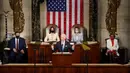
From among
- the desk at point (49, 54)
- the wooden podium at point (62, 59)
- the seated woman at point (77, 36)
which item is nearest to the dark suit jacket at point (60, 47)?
the desk at point (49, 54)

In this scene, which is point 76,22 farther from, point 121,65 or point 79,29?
point 121,65

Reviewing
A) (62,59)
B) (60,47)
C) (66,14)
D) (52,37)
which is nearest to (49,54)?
(60,47)

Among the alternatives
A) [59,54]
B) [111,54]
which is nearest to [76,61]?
[111,54]

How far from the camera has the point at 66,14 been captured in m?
17.8

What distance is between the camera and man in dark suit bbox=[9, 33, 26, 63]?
15852mm

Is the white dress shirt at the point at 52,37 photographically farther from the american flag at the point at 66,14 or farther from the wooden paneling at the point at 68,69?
the wooden paneling at the point at 68,69

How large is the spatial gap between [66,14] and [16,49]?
10.9 ft

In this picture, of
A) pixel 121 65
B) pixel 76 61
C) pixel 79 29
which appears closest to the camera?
pixel 121 65

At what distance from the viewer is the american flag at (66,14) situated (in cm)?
1766

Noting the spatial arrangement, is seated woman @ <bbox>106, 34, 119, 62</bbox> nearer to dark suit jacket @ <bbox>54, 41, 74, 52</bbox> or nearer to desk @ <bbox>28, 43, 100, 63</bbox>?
desk @ <bbox>28, 43, 100, 63</bbox>

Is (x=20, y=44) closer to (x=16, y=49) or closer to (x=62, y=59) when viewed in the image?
(x=16, y=49)

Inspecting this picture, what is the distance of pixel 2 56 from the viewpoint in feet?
52.0

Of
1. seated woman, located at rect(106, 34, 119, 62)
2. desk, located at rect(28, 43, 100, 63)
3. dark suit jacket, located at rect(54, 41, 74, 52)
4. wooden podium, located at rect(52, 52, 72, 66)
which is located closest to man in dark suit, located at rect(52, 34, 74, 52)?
dark suit jacket, located at rect(54, 41, 74, 52)

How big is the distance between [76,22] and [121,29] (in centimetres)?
220
